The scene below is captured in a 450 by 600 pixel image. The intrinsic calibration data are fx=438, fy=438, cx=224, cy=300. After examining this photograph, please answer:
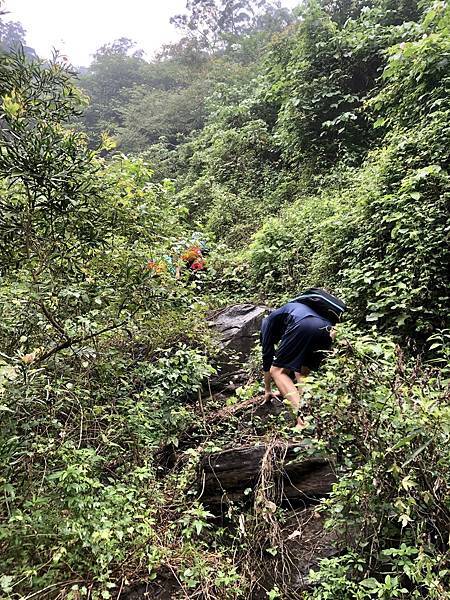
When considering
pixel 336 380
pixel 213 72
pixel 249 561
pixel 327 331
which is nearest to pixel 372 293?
pixel 327 331

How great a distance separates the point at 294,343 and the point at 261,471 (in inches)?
44.1

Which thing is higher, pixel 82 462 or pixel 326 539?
pixel 82 462

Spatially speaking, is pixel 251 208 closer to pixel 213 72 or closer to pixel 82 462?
pixel 82 462

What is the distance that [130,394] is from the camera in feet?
14.8

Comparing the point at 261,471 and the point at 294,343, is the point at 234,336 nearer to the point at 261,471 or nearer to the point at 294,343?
→ the point at 294,343

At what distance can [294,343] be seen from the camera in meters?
3.80

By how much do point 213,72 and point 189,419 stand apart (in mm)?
20612

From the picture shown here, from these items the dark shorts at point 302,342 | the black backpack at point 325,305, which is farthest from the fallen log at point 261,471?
the black backpack at point 325,305

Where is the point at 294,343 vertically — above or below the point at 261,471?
above

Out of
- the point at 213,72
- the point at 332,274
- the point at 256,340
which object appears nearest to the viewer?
the point at 256,340

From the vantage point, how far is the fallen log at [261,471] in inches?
123

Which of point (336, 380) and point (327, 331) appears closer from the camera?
point (336, 380)

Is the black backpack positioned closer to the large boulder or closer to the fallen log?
the fallen log

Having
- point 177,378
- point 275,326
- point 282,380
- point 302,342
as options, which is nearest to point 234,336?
point 177,378
